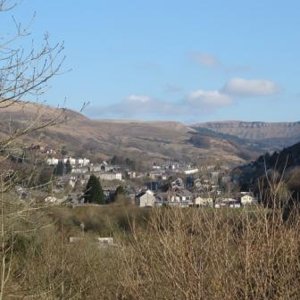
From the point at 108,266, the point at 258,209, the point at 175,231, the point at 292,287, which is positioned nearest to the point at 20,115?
the point at 175,231

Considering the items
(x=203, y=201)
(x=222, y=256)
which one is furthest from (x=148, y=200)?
(x=222, y=256)

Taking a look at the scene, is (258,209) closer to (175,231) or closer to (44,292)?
(175,231)

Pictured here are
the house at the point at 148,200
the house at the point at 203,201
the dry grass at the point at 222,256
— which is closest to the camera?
the dry grass at the point at 222,256

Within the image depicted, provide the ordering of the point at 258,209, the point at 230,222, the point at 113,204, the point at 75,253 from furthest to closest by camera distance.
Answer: the point at 113,204, the point at 75,253, the point at 230,222, the point at 258,209

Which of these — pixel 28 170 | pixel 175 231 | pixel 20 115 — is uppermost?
pixel 20 115

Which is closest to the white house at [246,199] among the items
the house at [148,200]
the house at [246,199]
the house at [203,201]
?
the house at [246,199]

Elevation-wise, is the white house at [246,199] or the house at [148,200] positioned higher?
the white house at [246,199]

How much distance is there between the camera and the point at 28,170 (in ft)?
31.5

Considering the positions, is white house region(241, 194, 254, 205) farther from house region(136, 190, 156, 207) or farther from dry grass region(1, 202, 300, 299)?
house region(136, 190, 156, 207)

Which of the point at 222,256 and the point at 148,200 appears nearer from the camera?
the point at 222,256

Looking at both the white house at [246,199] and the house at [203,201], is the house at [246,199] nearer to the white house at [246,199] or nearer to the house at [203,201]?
the white house at [246,199]

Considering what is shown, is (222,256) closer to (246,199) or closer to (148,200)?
(246,199)

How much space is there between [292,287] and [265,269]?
35 centimetres

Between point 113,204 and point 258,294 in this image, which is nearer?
point 258,294
